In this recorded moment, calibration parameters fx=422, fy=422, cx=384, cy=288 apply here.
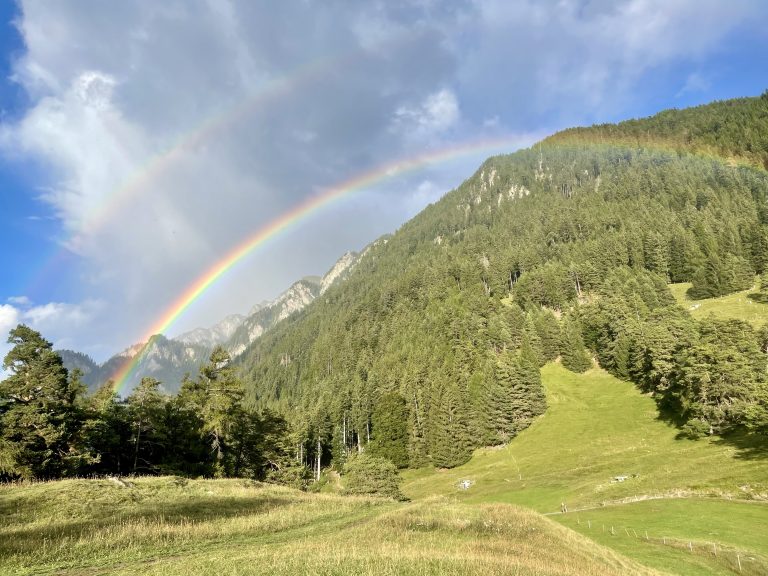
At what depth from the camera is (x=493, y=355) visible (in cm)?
13688

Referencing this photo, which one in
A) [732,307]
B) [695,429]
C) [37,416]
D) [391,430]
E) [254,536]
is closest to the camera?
[254,536]

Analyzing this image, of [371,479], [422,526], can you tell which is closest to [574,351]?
[371,479]

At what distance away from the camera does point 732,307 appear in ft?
409

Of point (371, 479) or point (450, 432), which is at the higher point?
point (450, 432)

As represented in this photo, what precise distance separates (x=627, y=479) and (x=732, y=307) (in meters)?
93.3

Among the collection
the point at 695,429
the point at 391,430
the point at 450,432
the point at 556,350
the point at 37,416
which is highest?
the point at 556,350

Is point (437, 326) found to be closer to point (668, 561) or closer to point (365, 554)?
point (668, 561)

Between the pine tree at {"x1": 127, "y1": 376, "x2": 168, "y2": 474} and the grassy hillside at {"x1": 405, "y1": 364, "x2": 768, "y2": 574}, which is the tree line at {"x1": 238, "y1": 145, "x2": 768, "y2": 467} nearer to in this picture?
the grassy hillside at {"x1": 405, "y1": 364, "x2": 768, "y2": 574}

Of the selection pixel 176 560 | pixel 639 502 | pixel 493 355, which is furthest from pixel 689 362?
pixel 176 560

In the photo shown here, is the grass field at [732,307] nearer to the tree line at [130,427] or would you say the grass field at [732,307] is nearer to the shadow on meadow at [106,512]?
the tree line at [130,427]

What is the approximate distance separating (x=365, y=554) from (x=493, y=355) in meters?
125

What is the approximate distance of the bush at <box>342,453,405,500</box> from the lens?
213ft

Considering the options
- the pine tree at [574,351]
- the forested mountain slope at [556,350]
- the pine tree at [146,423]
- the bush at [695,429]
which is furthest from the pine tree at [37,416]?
the pine tree at [574,351]

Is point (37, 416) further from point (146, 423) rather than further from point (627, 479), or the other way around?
point (627, 479)
